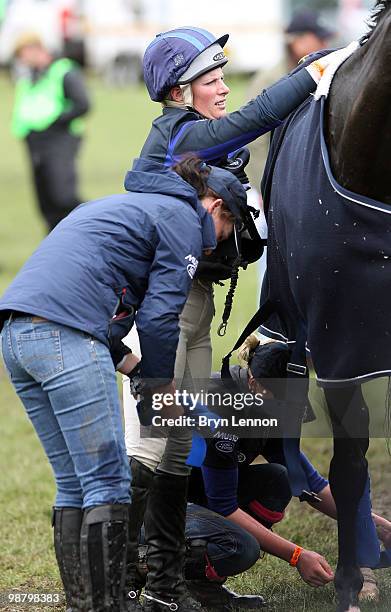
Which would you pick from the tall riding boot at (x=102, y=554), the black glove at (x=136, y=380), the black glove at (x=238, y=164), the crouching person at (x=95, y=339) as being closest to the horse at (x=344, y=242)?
the black glove at (x=238, y=164)

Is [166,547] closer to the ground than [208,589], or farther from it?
farther from it

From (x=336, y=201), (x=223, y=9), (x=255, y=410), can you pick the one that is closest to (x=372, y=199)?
(x=336, y=201)

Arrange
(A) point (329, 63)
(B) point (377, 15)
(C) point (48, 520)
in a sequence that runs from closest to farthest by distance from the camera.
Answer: (B) point (377, 15) → (A) point (329, 63) → (C) point (48, 520)

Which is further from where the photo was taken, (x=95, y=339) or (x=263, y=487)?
(x=263, y=487)

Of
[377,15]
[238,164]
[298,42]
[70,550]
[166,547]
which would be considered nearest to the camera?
[70,550]

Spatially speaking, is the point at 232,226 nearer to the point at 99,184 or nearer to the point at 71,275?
the point at 71,275

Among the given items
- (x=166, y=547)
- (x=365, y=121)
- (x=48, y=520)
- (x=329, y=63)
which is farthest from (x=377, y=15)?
(x=48, y=520)

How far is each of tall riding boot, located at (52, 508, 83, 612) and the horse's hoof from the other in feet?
3.62

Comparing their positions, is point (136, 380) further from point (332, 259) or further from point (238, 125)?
→ point (238, 125)

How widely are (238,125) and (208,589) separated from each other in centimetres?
159

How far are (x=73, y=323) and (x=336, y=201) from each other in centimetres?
89

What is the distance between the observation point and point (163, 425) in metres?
3.59

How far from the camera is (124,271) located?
129 inches

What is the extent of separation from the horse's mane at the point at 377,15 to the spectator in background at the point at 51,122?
788 cm
